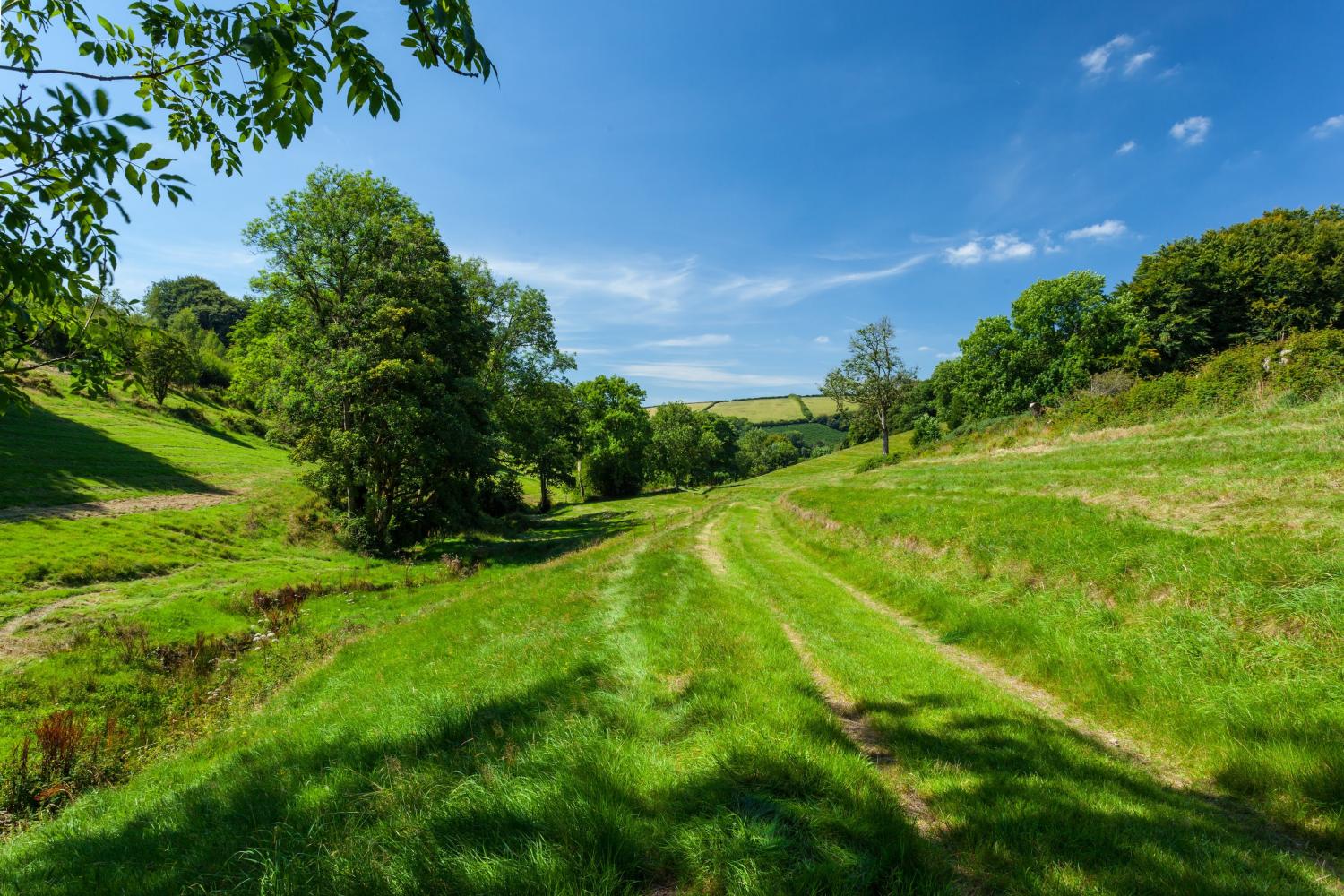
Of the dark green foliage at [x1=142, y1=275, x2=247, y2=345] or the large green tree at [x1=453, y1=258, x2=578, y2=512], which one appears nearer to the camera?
the large green tree at [x1=453, y1=258, x2=578, y2=512]

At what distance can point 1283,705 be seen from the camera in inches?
234

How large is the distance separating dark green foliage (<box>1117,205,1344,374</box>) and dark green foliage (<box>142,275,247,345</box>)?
172 m

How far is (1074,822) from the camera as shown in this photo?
4.23 m

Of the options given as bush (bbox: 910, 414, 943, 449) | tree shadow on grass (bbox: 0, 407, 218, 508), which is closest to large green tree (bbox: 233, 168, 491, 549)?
tree shadow on grass (bbox: 0, 407, 218, 508)

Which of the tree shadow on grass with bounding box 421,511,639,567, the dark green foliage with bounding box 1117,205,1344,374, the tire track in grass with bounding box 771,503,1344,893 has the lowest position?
the tree shadow on grass with bounding box 421,511,639,567

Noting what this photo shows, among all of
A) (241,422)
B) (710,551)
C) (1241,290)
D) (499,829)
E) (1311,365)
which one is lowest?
(710,551)

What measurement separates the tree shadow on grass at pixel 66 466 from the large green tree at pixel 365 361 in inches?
309

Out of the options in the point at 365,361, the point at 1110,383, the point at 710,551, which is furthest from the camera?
the point at 1110,383

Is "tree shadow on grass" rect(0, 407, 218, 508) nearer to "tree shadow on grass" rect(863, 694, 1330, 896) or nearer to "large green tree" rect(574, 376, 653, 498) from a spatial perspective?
"tree shadow on grass" rect(863, 694, 1330, 896)

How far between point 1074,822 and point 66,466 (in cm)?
4554

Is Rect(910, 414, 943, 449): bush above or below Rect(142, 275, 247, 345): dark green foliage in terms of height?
below

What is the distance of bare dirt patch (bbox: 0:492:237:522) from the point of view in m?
20.6

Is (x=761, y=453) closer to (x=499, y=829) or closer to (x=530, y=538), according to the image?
(x=530, y=538)

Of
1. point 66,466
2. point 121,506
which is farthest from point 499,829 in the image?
point 66,466
